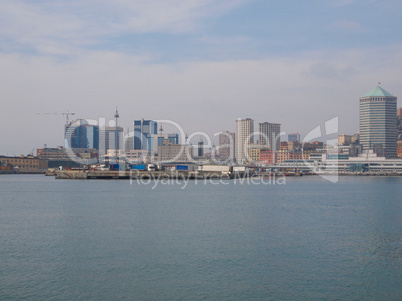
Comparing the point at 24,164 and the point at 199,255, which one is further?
the point at 24,164

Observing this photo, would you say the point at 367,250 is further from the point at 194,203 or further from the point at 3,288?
the point at 194,203

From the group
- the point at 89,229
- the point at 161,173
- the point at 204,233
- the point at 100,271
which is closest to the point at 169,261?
the point at 100,271

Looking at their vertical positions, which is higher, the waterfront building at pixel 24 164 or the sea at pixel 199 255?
the waterfront building at pixel 24 164

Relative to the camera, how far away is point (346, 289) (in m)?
17.8

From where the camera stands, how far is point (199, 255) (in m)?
22.7

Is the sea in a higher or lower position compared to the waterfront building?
lower

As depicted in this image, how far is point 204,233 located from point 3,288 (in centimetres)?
1346

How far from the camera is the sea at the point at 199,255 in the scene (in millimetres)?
17562

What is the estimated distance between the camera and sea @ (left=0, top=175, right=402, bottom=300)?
691 inches

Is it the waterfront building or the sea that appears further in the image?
the waterfront building

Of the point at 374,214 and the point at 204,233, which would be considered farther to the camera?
the point at 374,214

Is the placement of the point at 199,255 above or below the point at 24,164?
below

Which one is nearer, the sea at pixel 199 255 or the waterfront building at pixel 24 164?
the sea at pixel 199 255

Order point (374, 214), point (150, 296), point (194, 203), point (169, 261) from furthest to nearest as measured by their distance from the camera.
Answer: point (194, 203) < point (374, 214) < point (169, 261) < point (150, 296)
